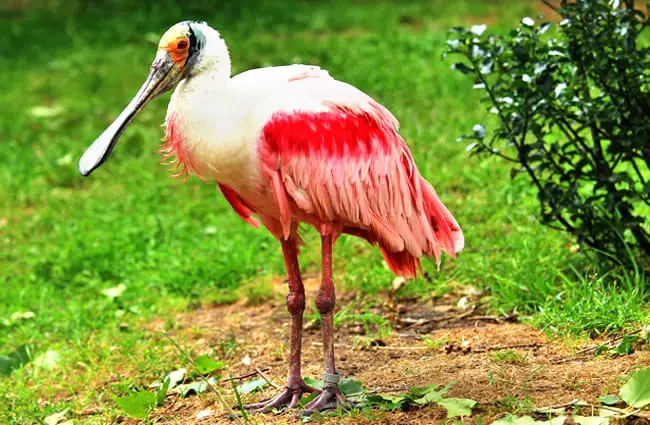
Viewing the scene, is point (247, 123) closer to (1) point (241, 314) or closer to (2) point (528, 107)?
(2) point (528, 107)

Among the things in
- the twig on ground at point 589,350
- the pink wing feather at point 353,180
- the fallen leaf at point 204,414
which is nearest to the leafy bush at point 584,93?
the twig on ground at point 589,350

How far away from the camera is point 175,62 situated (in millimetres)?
3951

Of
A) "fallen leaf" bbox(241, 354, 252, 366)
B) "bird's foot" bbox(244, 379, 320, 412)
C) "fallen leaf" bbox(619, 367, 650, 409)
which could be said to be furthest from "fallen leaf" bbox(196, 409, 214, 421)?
"fallen leaf" bbox(619, 367, 650, 409)

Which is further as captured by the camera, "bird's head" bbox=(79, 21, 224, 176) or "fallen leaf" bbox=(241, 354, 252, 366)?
"fallen leaf" bbox=(241, 354, 252, 366)

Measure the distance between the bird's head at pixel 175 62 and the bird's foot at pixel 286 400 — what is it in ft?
3.70

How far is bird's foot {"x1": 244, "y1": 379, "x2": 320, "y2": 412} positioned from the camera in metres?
4.07

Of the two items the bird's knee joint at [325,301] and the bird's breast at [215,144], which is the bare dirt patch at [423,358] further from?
the bird's breast at [215,144]

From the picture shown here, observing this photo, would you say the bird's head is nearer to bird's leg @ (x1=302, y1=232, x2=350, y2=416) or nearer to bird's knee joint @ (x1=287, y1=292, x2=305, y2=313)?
bird's leg @ (x1=302, y1=232, x2=350, y2=416)

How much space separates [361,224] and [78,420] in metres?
1.51

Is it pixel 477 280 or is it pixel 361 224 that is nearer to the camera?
pixel 361 224

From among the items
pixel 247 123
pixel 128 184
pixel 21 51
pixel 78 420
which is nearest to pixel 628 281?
pixel 247 123

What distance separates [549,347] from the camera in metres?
4.38

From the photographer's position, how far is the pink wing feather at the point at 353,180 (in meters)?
3.85

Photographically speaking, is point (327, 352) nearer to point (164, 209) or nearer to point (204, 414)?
point (204, 414)
